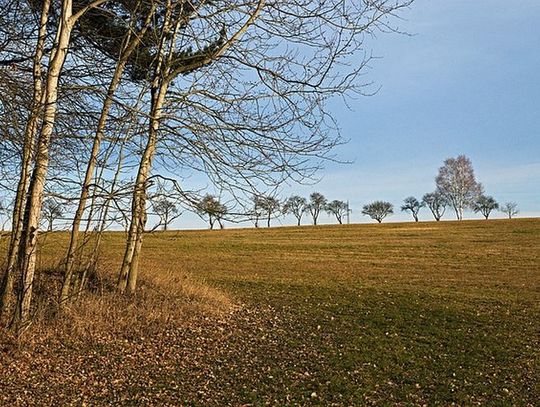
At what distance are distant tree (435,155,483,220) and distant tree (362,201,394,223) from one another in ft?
39.2

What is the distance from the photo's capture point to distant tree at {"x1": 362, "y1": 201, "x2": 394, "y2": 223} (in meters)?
85.4

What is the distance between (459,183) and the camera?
74.9 metres

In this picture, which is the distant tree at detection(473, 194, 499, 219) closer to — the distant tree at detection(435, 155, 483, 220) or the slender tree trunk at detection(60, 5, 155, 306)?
the distant tree at detection(435, 155, 483, 220)

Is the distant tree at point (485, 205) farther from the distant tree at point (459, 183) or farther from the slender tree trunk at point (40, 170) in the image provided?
the slender tree trunk at point (40, 170)

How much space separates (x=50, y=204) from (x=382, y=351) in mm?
5309

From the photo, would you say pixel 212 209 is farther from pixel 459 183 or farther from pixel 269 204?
pixel 459 183

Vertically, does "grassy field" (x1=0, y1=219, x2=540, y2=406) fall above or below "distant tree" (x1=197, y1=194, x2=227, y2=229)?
below

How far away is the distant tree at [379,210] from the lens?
280 feet

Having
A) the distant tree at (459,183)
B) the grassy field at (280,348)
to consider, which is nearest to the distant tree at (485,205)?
the distant tree at (459,183)

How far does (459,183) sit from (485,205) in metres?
10.5

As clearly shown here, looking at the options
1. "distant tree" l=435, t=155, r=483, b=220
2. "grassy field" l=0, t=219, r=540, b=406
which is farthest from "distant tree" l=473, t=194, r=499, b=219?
"grassy field" l=0, t=219, r=540, b=406

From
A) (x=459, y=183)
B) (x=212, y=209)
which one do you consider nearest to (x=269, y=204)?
(x=212, y=209)

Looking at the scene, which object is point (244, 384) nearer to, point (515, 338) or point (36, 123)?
point (36, 123)

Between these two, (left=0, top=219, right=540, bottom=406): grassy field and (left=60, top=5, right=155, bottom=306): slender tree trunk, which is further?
(left=60, top=5, right=155, bottom=306): slender tree trunk
